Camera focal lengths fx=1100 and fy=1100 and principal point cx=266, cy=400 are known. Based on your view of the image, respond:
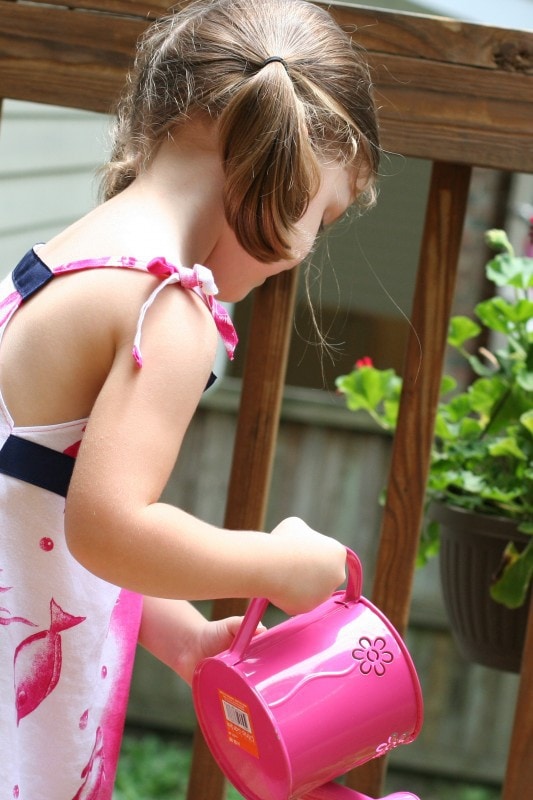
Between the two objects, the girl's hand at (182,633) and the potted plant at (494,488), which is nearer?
the girl's hand at (182,633)

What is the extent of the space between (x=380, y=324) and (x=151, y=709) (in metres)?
1.94

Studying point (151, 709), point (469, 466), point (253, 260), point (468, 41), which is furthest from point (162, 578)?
point (151, 709)

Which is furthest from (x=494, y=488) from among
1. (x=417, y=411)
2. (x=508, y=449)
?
(x=417, y=411)

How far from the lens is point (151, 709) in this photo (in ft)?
13.8

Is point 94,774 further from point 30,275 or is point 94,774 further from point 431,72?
point 431,72

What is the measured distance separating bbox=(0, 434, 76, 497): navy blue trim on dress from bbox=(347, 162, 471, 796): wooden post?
489mm

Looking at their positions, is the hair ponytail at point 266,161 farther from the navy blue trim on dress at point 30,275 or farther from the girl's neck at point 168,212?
the navy blue trim on dress at point 30,275

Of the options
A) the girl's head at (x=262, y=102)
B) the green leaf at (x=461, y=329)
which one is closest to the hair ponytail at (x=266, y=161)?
the girl's head at (x=262, y=102)

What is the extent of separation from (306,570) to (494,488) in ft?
2.44

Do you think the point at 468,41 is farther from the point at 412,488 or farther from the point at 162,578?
the point at 162,578

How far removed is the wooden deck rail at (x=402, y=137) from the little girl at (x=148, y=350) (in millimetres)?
155

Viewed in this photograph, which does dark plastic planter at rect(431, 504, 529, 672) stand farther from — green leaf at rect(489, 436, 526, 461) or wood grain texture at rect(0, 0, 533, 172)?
wood grain texture at rect(0, 0, 533, 172)

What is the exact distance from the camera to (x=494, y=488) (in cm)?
176

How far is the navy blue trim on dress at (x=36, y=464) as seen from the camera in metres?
1.12
